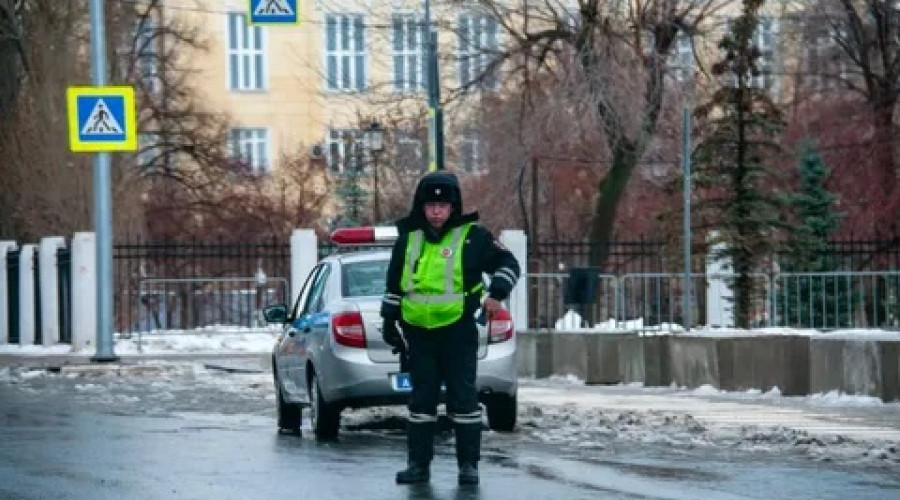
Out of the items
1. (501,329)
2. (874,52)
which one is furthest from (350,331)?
(874,52)

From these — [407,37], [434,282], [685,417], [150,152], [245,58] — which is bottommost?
[685,417]

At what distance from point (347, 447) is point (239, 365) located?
56.7 ft

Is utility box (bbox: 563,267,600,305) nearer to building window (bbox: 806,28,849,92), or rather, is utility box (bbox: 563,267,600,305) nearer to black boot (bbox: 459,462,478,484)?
black boot (bbox: 459,462,478,484)

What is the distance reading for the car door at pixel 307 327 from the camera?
18297 mm

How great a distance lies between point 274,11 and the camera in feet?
103

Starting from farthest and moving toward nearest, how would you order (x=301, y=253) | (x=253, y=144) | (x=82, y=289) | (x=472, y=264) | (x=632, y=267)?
(x=253, y=144)
(x=301, y=253)
(x=632, y=267)
(x=82, y=289)
(x=472, y=264)

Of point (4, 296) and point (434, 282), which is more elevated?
point (434, 282)

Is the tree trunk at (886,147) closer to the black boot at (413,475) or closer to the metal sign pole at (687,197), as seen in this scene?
the metal sign pole at (687,197)

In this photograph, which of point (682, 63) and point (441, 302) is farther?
point (682, 63)

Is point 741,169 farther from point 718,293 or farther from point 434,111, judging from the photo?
point 434,111

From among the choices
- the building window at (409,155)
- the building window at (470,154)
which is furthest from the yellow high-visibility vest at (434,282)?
the building window at (470,154)

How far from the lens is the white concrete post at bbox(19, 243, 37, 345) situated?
43.2 metres

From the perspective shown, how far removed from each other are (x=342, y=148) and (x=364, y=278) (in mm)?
51555

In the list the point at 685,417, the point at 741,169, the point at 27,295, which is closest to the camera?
the point at 685,417
